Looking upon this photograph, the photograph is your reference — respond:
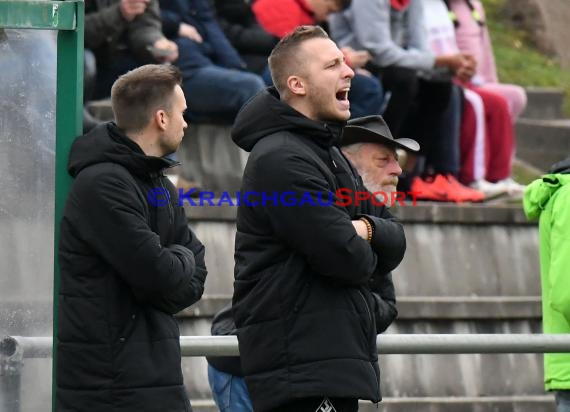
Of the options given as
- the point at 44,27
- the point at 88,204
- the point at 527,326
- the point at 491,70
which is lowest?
the point at 527,326

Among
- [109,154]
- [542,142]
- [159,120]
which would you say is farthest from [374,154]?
[542,142]

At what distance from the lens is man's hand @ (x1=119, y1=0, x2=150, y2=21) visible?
30.7 feet

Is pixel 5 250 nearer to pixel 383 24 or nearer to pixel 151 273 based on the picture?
pixel 151 273

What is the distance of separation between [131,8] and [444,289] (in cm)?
241

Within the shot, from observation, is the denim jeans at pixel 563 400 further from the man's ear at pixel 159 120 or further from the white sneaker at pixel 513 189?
the white sneaker at pixel 513 189

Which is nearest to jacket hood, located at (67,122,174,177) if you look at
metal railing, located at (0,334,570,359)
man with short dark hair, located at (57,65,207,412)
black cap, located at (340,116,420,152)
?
man with short dark hair, located at (57,65,207,412)

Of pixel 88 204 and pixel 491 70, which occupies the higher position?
pixel 88 204

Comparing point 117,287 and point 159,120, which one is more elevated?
point 159,120

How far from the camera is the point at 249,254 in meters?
5.38

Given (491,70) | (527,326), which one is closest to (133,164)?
(527,326)

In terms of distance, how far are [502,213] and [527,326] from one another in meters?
0.77

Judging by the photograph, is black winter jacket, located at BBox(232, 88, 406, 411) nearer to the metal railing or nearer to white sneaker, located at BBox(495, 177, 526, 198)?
the metal railing

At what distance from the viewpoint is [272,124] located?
546 cm

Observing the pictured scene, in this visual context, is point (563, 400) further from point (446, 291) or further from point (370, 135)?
point (446, 291)
